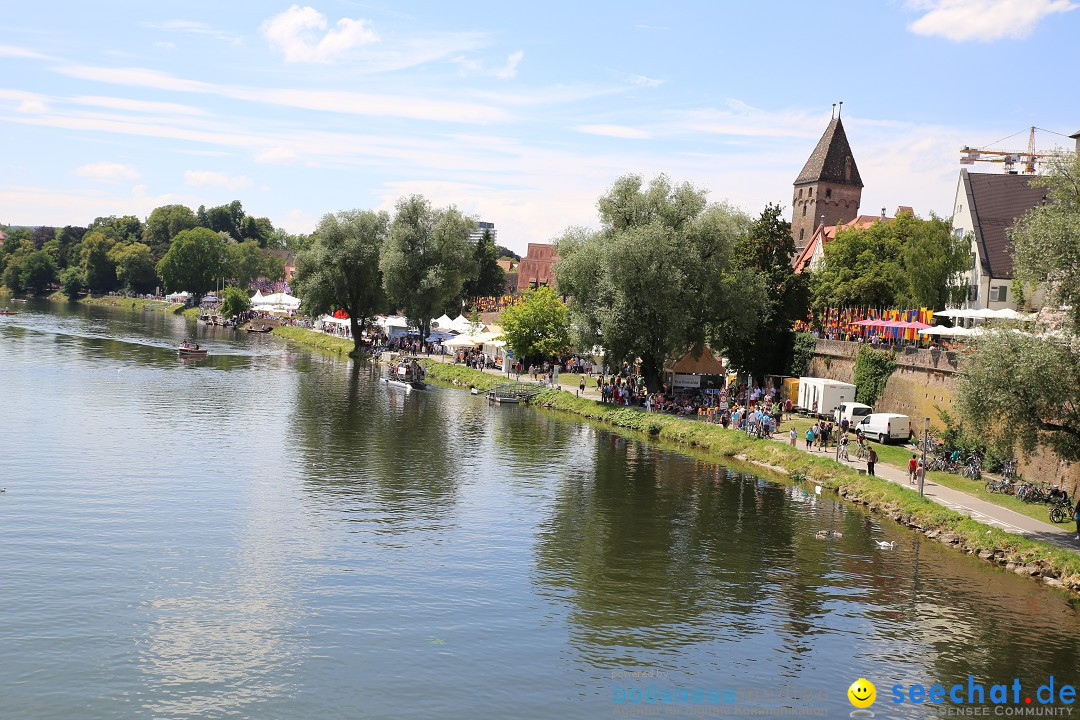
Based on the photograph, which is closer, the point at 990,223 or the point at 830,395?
the point at 830,395

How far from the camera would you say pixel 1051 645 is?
23750 mm

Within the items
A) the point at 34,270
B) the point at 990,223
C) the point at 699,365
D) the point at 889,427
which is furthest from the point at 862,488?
the point at 34,270

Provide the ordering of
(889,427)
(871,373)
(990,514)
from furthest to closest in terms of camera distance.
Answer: (871,373)
(889,427)
(990,514)

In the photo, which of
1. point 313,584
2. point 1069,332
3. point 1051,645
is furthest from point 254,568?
point 1069,332

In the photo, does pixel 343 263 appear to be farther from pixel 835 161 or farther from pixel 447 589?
pixel 447 589

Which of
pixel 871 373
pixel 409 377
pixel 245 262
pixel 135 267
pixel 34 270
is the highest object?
pixel 245 262

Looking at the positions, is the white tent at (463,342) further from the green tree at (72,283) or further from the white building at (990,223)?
the green tree at (72,283)

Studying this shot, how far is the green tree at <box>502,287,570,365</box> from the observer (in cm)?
7400

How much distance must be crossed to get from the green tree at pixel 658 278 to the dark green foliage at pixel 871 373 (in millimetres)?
7838

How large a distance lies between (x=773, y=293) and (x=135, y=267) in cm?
16059

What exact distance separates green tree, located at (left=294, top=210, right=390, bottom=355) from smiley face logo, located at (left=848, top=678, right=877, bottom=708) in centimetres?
7978

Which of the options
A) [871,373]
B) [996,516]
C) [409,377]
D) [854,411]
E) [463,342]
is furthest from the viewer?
[463,342]

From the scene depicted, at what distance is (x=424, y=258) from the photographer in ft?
301

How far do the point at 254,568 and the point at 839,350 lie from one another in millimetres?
42085
